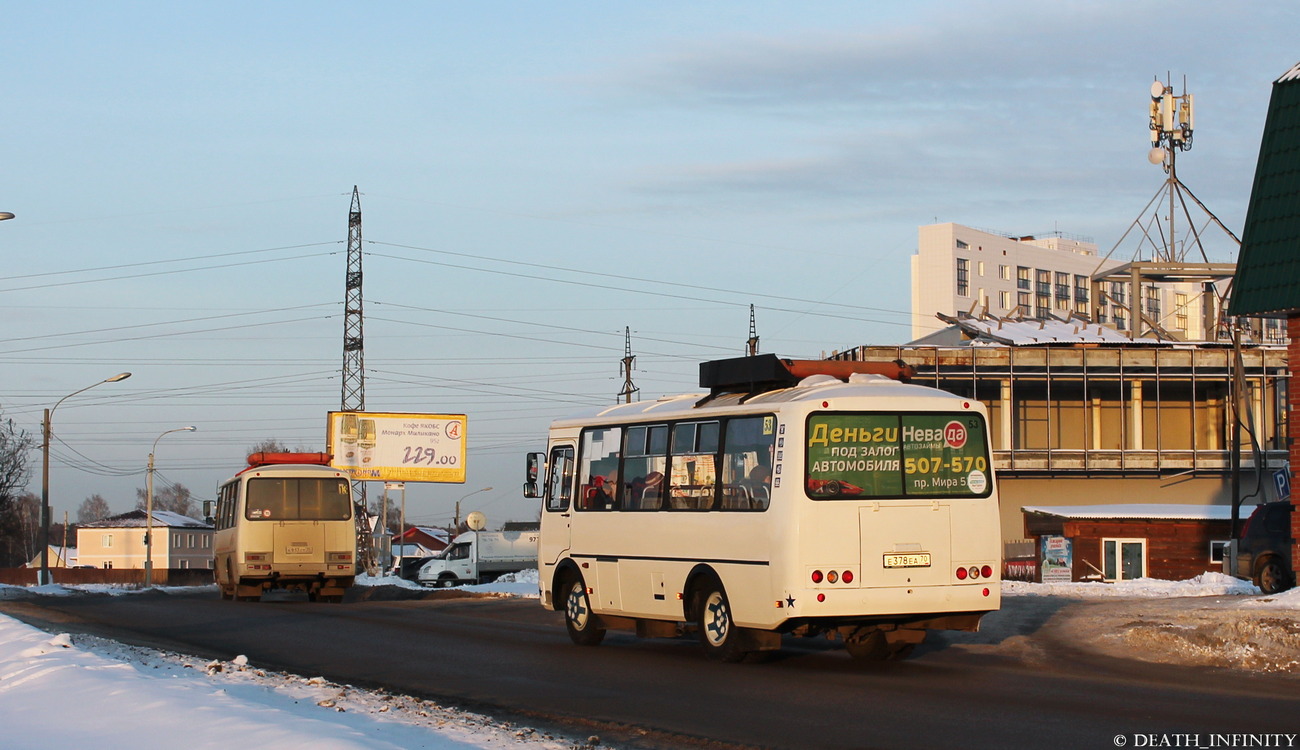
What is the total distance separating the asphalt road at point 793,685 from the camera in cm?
1028

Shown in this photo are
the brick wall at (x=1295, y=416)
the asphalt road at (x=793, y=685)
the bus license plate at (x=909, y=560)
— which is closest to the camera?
the asphalt road at (x=793, y=685)

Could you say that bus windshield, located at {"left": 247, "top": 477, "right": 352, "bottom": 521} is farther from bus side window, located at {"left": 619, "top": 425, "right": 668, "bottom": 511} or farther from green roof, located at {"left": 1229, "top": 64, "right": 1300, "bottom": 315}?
green roof, located at {"left": 1229, "top": 64, "right": 1300, "bottom": 315}

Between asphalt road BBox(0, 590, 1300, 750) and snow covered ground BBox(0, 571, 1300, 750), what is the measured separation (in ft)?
2.27

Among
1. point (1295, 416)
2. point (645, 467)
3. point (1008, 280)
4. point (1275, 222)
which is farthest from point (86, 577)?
point (1008, 280)

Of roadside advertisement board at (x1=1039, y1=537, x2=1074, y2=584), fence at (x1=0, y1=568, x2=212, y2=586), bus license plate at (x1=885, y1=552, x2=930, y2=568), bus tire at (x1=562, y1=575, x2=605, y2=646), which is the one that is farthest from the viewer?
fence at (x1=0, y1=568, x2=212, y2=586)

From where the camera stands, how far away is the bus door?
1895 cm

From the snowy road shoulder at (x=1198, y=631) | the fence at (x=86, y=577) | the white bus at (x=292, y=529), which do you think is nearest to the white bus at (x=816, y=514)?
the snowy road shoulder at (x=1198, y=631)

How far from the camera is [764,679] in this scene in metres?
13.9

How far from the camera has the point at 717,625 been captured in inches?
623

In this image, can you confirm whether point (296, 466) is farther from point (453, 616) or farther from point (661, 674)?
point (661, 674)

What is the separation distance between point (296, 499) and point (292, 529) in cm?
69

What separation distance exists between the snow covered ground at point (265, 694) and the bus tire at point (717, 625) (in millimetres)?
4309

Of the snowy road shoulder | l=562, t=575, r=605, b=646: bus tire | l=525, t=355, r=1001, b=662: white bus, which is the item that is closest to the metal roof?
the snowy road shoulder

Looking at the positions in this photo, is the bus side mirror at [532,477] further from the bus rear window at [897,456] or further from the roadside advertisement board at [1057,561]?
the roadside advertisement board at [1057,561]
